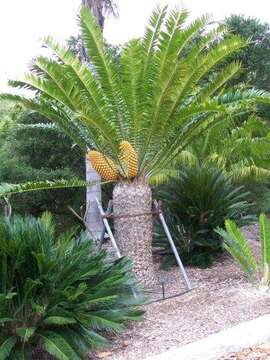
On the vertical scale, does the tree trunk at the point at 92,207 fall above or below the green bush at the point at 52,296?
above

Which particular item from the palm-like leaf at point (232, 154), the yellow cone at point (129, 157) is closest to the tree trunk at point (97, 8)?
the palm-like leaf at point (232, 154)

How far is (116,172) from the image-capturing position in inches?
290

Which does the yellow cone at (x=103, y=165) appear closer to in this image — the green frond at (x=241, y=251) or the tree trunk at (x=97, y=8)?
the green frond at (x=241, y=251)

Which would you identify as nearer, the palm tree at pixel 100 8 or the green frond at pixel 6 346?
the green frond at pixel 6 346

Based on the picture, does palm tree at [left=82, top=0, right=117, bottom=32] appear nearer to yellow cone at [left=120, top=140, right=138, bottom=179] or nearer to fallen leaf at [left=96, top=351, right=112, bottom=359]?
yellow cone at [left=120, top=140, right=138, bottom=179]

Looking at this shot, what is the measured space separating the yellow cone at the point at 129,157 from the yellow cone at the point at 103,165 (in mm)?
200

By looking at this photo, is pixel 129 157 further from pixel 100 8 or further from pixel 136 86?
pixel 100 8

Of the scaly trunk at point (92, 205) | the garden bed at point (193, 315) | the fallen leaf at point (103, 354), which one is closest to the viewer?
the fallen leaf at point (103, 354)

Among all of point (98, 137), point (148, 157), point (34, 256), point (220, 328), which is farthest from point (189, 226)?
point (34, 256)

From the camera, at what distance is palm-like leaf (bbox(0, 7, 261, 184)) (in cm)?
677

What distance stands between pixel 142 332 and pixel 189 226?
3554 mm

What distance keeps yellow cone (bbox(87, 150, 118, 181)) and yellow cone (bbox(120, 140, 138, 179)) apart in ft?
0.66

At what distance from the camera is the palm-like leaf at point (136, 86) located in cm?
677

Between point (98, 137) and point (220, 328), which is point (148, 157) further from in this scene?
point (220, 328)
